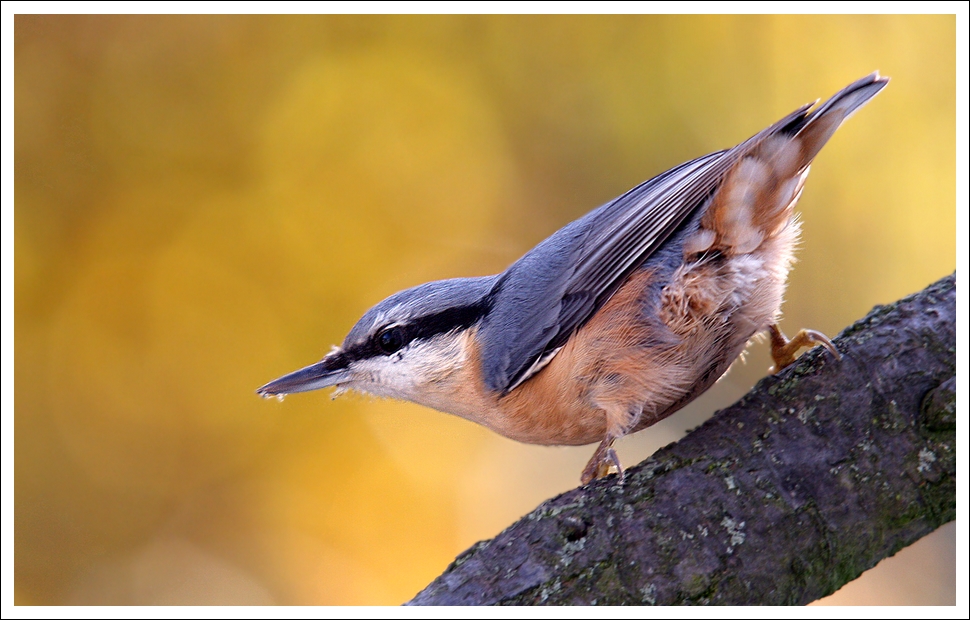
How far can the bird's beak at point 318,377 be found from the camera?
2.17 meters

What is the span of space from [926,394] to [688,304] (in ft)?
1.85

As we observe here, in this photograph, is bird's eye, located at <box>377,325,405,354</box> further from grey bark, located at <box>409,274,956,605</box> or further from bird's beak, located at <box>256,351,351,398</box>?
grey bark, located at <box>409,274,956,605</box>

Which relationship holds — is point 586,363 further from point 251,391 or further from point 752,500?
point 251,391

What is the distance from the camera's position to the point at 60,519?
3.32m

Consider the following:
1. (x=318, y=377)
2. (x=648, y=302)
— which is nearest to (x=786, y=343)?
(x=648, y=302)

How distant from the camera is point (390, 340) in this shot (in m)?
2.18

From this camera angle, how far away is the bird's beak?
2.17 m

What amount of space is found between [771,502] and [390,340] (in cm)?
122

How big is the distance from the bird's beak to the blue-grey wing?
471 mm

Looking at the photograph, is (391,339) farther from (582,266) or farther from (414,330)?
(582,266)

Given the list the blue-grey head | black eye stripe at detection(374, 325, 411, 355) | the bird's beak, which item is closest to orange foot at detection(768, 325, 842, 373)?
the blue-grey head

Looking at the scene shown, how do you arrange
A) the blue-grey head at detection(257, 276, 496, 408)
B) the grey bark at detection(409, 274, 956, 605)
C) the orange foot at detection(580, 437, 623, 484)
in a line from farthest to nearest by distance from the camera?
the blue-grey head at detection(257, 276, 496, 408), the orange foot at detection(580, 437, 623, 484), the grey bark at detection(409, 274, 956, 605)

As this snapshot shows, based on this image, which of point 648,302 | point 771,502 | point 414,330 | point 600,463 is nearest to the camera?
point 771,502

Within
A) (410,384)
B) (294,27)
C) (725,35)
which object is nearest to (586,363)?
(410,384)
